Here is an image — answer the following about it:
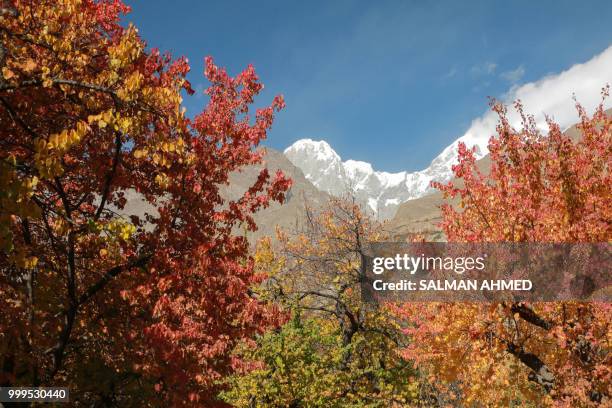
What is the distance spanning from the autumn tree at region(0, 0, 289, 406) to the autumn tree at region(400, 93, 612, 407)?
5.57m

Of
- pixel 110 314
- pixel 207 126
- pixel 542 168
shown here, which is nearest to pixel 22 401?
pixel 110 314

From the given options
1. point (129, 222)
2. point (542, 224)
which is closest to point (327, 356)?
point (542, 224)

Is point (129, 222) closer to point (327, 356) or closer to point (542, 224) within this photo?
point (542, 224)

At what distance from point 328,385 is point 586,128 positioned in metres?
11.5

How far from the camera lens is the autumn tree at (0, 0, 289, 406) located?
24.6 ft

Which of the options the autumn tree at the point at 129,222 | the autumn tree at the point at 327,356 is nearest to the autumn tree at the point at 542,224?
the autumn tree at the point at 327,356

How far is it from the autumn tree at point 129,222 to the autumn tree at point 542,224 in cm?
557

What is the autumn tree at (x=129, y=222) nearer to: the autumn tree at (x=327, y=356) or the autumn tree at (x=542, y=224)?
the autumn tree at (x=327, y=356)

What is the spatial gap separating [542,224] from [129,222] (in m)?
9.61

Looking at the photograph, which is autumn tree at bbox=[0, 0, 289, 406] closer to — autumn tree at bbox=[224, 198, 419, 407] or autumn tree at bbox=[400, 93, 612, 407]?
autumn tree at bbox=[224, 198, 419, 407]

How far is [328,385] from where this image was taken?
16344mm

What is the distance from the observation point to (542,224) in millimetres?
11453

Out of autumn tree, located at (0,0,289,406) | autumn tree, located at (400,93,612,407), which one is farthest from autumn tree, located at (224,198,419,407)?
autumn tree, located at (400,93,612,407)

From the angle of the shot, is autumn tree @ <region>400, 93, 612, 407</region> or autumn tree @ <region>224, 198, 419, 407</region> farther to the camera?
autumn tree @ <region>224, 198, 419, 407</region>
